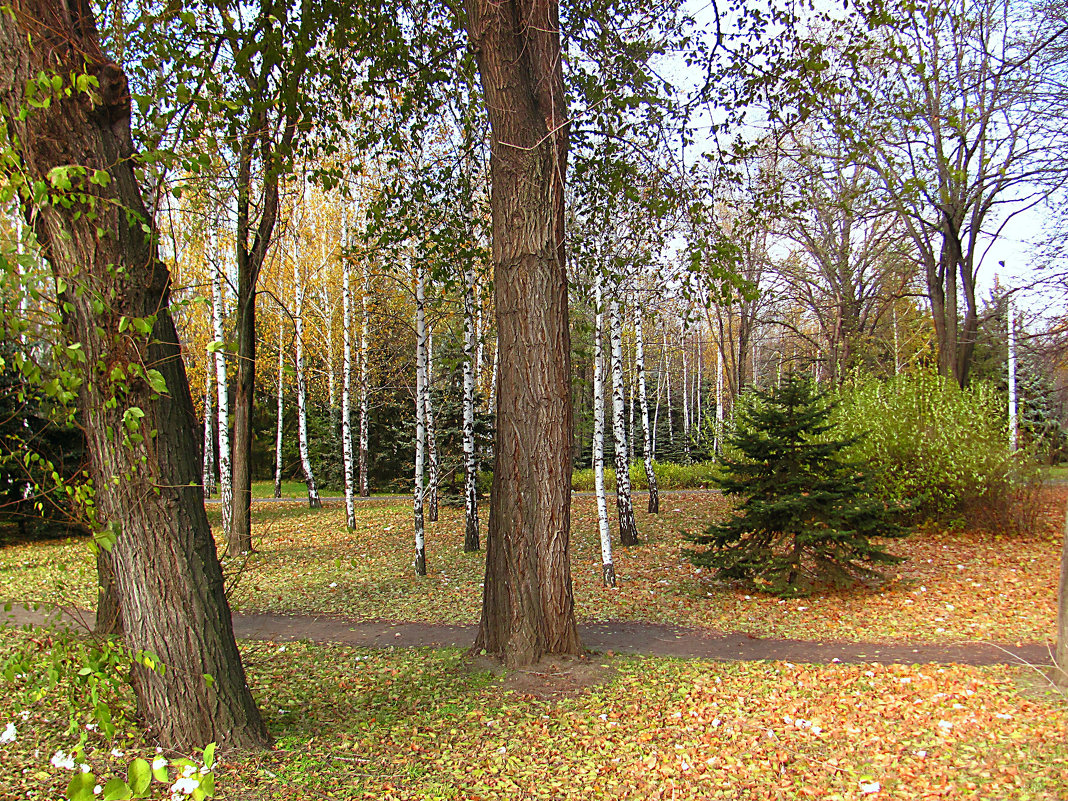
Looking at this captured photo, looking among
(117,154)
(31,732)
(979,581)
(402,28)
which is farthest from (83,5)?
(979,581)

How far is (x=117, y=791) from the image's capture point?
3.90 ft

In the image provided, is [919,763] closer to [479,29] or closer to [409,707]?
[409,707]

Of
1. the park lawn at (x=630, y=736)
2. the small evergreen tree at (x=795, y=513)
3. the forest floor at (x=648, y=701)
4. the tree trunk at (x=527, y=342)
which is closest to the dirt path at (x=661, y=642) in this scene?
the forest floor at (x=648, y=701)

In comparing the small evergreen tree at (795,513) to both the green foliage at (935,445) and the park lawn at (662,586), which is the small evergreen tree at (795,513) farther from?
the green foliage at (935,445)

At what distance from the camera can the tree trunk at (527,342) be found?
4914 mm

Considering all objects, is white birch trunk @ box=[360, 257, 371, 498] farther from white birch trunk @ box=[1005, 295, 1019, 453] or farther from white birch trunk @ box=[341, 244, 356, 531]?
white birch trunk @ box=[1005, 295, 1019, 453]

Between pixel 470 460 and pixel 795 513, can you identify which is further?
pixel 470 460

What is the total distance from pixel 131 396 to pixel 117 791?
92.1 inches

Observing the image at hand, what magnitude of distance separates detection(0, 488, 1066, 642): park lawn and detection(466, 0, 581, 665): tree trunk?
1.94 metres

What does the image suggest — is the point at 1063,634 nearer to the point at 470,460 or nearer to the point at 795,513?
the point at 795,513

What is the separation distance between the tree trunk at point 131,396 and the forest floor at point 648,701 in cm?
30

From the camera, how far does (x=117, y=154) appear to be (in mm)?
3203

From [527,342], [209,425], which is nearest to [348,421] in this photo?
[209,425]

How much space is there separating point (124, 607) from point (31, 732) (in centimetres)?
121
